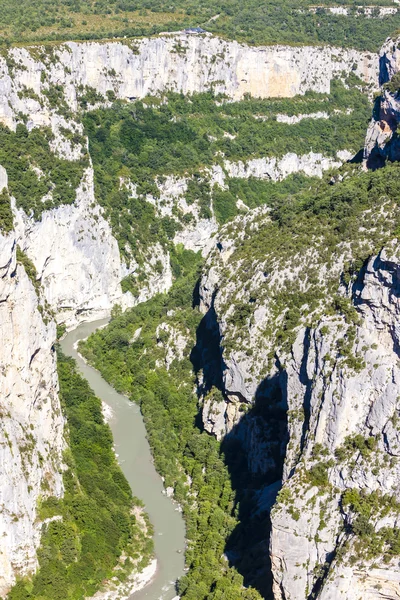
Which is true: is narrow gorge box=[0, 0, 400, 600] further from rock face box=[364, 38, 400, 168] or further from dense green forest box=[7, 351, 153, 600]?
rock face box=[364, 38, 400, 168]

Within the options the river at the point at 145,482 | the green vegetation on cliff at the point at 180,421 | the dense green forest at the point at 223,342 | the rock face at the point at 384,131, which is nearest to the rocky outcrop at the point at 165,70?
the green vegetation on cliff at the point at 180,421

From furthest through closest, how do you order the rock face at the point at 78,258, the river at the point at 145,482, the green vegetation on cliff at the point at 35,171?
1. the rock face at the point at 78,258
2. the green vegetation on cliff at the point at 35,171
3. the river at the point at 145,482

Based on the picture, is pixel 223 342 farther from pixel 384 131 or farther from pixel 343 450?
pixel 384 131

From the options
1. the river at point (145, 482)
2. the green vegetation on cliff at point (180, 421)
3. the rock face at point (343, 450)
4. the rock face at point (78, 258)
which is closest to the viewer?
the rock face at point (343, 450)

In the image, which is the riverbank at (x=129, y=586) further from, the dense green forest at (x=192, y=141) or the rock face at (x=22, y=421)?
the dense green forest at (x=192, y=141)

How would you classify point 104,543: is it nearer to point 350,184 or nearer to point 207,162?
point 350,184
